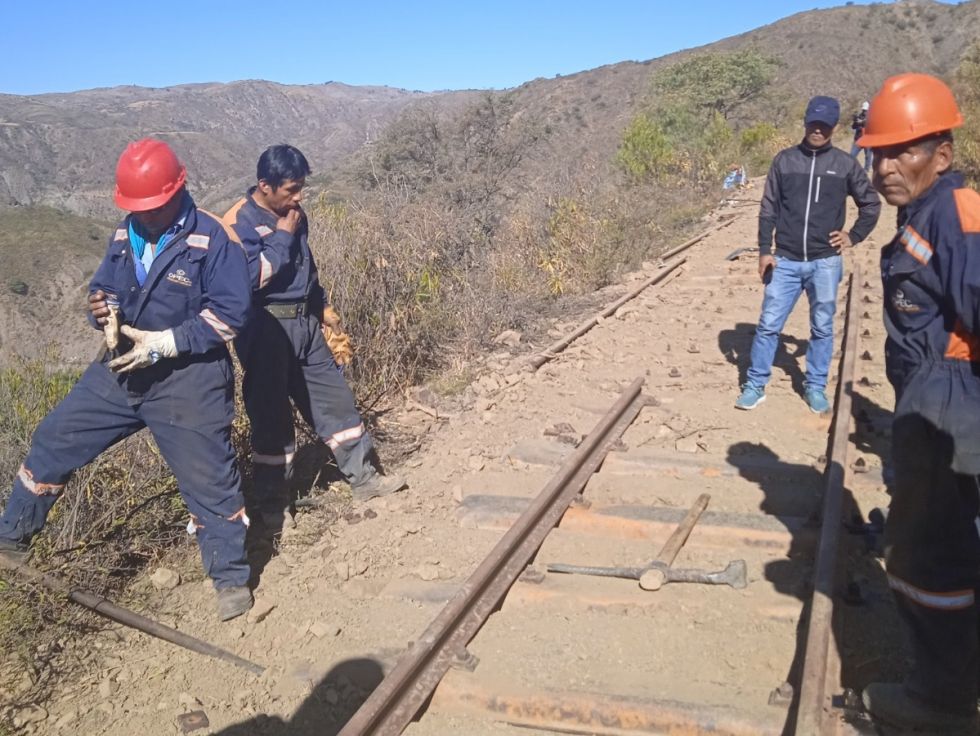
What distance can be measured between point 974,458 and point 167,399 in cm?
346

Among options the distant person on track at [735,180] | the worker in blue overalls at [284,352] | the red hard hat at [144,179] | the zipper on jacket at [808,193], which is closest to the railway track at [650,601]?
the worker in blue overalls at [284,352]

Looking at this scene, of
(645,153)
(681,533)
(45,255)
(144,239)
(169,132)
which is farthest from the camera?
(169,132)

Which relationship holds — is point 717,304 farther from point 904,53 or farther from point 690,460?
point 904,53

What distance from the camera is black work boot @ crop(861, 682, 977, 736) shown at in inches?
110

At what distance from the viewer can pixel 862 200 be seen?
19.1 ft

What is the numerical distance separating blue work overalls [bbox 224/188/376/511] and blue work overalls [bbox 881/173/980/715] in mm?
3259

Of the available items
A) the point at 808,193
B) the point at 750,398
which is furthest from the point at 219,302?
the point at 808,193

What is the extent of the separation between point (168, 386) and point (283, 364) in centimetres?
96

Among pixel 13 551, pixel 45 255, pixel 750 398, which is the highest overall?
pixel 750 398

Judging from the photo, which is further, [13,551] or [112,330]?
[13,551]

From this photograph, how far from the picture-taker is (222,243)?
13.5 feet

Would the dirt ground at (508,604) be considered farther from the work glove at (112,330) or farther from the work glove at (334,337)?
the work glove at (112,330)

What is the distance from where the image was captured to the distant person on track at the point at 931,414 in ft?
8.57

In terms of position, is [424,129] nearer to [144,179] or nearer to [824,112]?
[824,112]
